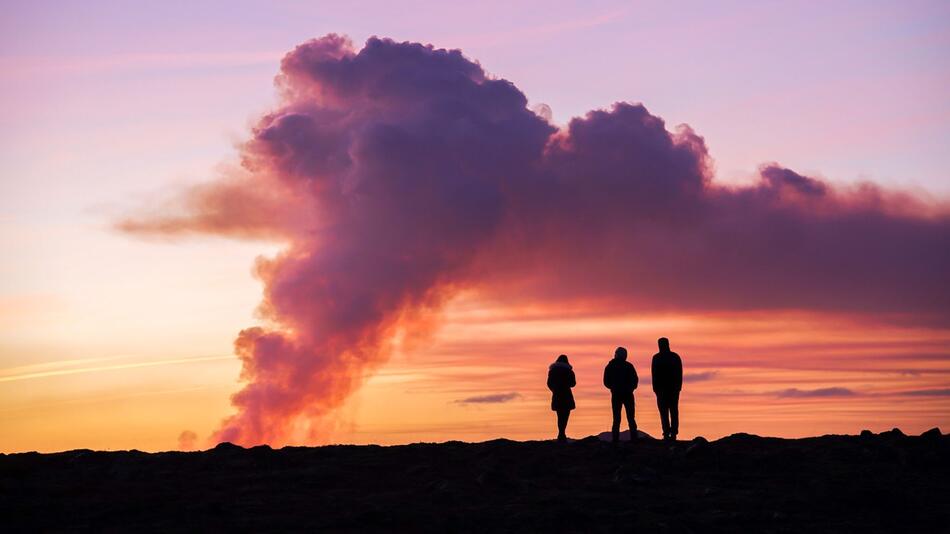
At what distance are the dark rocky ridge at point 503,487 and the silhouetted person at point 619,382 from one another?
115cm

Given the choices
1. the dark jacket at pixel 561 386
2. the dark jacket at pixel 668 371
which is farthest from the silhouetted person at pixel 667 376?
the dark jacket at pixel 561 386

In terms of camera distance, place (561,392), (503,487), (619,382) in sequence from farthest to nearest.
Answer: (561,392), (619,382), (503,487)

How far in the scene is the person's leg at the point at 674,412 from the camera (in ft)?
111

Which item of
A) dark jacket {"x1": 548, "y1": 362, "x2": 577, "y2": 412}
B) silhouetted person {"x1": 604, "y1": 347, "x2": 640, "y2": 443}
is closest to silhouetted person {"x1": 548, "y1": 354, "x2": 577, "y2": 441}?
dark jacket {"x1": 548, "y1": 362, "x2": 577, "y2": 412}

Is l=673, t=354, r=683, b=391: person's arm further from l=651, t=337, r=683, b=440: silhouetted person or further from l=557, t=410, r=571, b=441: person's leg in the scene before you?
l=557, t=410, r=571, b=441: person's leg

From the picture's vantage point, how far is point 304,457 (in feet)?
110

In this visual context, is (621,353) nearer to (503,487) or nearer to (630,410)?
(630,410)

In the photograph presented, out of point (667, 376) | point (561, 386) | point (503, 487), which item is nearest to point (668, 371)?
point (667, 376)

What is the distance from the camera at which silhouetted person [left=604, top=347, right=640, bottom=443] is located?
3312 cm

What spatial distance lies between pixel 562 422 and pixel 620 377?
3.87 m

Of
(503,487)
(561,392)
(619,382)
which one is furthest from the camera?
(561,392)

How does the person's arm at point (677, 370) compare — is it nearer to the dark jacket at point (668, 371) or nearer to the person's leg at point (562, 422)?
the dark jacket at point (668, 371)

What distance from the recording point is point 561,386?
36.0 metres

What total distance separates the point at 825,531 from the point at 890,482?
17.8 ft
